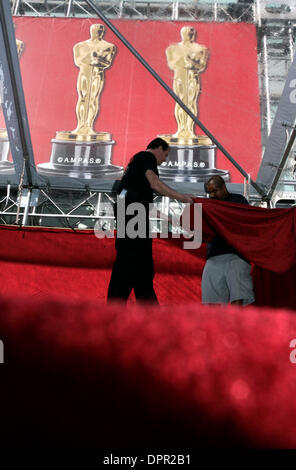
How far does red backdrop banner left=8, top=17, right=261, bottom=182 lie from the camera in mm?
5086

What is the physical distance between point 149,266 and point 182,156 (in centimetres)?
316

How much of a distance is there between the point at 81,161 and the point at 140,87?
1958mm

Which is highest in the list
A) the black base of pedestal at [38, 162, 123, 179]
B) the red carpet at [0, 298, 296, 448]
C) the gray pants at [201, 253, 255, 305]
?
the black base of pedestal at [38, 162, 123, 179]

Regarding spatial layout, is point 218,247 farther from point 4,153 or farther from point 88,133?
point 4,153

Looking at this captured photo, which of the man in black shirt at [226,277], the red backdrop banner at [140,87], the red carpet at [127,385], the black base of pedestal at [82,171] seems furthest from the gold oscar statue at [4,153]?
the red carpet at [127,385]

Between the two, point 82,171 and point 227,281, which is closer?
point 227,281

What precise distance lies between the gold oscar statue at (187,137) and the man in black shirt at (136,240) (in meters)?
2.27

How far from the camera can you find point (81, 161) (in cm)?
477

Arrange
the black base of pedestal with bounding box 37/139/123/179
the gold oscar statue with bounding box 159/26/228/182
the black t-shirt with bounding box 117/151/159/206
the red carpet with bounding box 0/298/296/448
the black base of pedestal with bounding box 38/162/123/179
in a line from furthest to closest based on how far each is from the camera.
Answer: the gold oscar statue with bounding box 159/26/228/182
the black base of pedestal with bounding box 37/139/123/179
the black base of pedestal with bounding box 38/162/123/179
the black t-shirt with bounding box 117/151/159/206
the red carpet with bounding box 0/298/296/448

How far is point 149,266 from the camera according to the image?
1.97 metres

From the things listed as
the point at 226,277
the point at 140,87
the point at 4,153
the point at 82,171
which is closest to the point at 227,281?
the point at 226,277

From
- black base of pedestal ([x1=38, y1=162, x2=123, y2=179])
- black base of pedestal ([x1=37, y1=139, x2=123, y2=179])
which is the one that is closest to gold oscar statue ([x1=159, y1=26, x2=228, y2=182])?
black base of pedestal ([x1=38, y1=162, x2=123, y2=179])

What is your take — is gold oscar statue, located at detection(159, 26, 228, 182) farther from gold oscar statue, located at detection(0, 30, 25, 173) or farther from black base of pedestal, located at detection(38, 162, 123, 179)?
gold oscar statue, located at detection(0, 30, 25, 173)
